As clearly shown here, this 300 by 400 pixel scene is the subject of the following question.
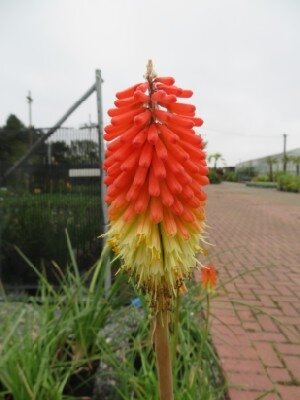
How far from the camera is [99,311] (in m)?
2.45

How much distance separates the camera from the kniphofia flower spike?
1.05 m

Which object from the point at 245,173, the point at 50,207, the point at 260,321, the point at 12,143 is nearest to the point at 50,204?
the point at 50,207

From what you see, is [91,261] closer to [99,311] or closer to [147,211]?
[99,311]

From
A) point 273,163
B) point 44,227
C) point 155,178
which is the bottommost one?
point 44,227

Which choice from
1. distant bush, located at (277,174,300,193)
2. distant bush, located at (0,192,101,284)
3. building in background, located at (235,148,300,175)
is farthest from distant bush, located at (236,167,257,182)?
distant bush, located at (0,192,101,284)

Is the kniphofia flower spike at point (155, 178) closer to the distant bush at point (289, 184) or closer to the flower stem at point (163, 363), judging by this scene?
the flower stem at point (163, 363)

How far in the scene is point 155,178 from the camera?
41.8 inches

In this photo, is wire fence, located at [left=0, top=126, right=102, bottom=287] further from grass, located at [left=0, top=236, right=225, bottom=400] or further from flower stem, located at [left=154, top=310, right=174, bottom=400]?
flower stem, located at [left=154, top=310, right=174, bottom=400]

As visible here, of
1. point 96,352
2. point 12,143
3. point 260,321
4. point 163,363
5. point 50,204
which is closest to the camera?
point 163,363

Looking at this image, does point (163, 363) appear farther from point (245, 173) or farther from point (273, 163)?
point (245, 173)

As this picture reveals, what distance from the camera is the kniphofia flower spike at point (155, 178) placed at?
3.45 ft

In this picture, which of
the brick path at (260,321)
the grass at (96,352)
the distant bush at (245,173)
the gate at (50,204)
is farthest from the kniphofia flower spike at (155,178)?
the distant bush at (245,173)

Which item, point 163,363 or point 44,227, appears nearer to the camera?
point 163,363

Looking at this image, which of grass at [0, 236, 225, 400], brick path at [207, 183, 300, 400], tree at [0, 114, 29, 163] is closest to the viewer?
grass at [0, 236, 225, 400]
